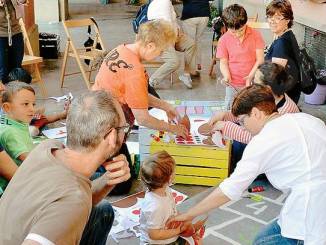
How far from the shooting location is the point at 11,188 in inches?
73.6

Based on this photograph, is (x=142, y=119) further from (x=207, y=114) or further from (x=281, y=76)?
(x=207, y=114)

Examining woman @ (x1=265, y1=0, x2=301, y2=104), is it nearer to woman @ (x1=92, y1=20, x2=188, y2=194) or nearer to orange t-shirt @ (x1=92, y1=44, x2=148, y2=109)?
woman @ (x1=92, y1=20, x2=188, y2=194)

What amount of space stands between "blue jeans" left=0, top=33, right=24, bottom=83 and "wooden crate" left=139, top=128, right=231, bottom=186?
2.11 m

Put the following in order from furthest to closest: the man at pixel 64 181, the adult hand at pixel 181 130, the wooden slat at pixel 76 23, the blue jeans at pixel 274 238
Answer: the wooden slat at pixel 76 23, the adult hand at pixel 181 130, the blue jeans at pixel 274 238, the man at pixel 64 181

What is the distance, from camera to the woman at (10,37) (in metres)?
5.38

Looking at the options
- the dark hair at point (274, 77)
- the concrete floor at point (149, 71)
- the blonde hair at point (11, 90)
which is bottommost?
the concrete floor at point (149, 71)

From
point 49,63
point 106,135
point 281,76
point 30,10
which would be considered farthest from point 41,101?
point 106,135

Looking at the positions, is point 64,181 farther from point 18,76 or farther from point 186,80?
point 186,80

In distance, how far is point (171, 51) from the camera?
6621 millimetres

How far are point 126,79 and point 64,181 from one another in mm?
1776

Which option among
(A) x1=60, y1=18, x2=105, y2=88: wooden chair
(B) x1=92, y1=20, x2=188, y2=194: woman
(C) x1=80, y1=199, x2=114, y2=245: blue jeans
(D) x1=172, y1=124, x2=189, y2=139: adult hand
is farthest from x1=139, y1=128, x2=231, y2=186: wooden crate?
(A) x1=60, y1=18, x2=105, y2=88: wooden chair

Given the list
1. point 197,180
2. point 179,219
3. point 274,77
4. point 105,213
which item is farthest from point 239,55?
point 105,213

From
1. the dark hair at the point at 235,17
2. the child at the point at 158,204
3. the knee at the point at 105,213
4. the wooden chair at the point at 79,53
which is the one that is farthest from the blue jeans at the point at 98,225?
the wooden chair at the point at 79,53

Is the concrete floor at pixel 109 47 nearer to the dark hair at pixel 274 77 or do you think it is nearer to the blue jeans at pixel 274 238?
the dark hair at pixel 274 77
